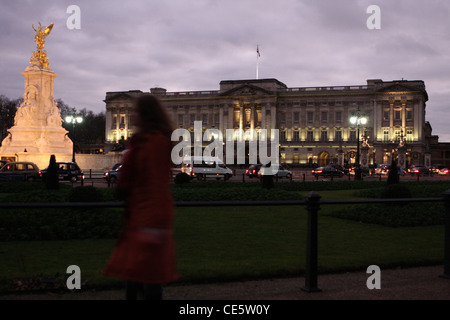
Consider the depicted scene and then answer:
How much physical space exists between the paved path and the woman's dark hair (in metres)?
2.42

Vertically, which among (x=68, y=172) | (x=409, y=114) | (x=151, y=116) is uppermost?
(x=409, y=114)

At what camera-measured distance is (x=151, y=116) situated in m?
4.16

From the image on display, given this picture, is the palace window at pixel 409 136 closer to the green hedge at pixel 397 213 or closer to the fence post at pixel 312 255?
the green hedge at pixel 397 213

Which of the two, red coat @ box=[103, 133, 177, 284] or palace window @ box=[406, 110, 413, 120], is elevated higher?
palace window @ box=[406, 110, 413, 120]

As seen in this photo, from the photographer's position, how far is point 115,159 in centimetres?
4828

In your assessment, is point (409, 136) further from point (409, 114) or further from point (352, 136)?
point (352, 136)

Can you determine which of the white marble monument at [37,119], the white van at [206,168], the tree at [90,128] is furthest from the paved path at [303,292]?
the tree at [90,128]

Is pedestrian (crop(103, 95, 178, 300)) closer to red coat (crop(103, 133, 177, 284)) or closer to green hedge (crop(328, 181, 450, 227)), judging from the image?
red coat (crop(103, 133, 177, 284))

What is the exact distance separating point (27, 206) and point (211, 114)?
368ft

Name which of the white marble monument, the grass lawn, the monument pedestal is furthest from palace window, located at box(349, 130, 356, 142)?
the grass lawn

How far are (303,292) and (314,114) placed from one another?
107 meters

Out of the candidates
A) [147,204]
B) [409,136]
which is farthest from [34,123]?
[409,136]

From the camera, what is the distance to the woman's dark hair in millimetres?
4156
